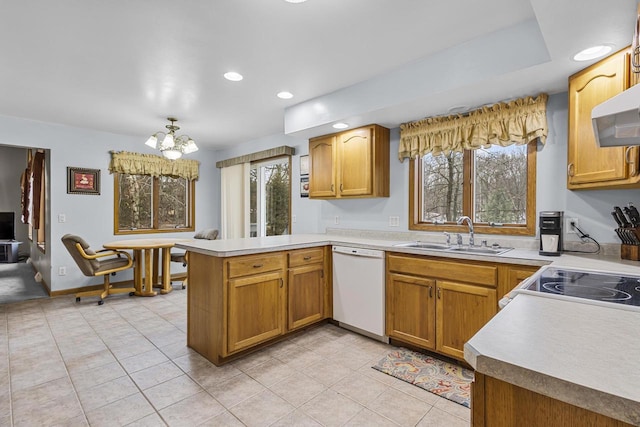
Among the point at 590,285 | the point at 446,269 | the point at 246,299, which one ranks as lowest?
the point at 246,299

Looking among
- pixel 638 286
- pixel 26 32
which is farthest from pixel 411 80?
pixel 26 32

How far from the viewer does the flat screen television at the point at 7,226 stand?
702 cm

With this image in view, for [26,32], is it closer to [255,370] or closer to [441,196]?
[255,370]

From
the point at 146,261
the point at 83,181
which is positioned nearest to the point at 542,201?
the point at 146,261

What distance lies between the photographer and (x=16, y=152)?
24.4 feet

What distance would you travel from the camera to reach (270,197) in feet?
17.0

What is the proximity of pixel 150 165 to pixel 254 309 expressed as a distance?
3674mm

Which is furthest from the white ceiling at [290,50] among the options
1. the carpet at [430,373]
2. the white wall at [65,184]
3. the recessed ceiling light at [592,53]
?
the carpet at [430,373]

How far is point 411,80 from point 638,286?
1.91 metres

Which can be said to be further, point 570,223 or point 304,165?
point 304,165

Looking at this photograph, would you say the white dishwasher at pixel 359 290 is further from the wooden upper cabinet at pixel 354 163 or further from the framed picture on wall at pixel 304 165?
the framed picture on wall at pixel 304 165

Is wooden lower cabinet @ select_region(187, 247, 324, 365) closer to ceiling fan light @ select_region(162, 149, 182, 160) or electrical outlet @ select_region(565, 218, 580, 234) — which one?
ceiling fan light @ select_region(162, 149, 182, 160)

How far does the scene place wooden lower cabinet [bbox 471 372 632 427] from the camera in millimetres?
597

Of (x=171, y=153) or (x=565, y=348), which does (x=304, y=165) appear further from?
(x=565, y=348)
